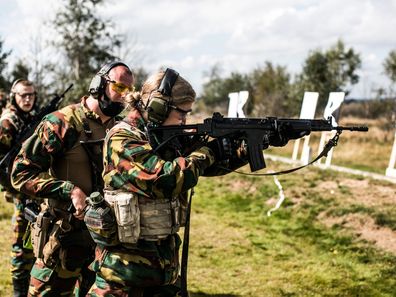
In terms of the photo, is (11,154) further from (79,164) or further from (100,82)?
(100,82)

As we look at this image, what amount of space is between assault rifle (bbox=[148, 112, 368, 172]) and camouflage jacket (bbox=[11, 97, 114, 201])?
985 millimetres

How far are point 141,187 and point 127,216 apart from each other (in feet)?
0.59

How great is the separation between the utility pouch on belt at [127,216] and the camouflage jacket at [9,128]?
258 cm

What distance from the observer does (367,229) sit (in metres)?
7.64

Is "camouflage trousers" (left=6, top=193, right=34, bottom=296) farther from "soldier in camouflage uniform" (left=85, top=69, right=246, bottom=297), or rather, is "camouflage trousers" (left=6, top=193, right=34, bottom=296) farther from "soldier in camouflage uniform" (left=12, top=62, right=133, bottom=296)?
"soldier in camouflage uniform" (left=85, top=69, right=246, bottom=297)

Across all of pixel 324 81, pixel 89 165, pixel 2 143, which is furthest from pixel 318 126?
pixel 324 81

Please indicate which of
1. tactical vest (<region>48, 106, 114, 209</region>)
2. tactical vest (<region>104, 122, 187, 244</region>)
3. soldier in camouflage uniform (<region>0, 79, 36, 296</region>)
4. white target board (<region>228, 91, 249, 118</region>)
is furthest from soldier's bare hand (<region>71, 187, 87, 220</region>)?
white target board (<region>228, 91, 249, 118</region>)

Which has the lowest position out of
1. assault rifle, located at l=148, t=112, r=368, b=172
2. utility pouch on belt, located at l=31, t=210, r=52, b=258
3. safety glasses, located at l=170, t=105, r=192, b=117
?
utility pouch on belt, located at l=31, t=210, r=52, b=258

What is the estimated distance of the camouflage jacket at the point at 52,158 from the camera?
3.53m

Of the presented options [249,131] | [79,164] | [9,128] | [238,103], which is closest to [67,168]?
[79,164]

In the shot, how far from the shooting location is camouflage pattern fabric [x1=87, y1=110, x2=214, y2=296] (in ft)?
8.75

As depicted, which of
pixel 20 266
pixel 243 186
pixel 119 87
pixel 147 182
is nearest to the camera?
pixel 147 182

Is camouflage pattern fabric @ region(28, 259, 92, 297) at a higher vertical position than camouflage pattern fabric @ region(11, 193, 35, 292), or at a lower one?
higher

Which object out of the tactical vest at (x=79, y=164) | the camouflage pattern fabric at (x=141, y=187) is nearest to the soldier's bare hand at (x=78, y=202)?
the tactical vest at (x=79, y=164)
